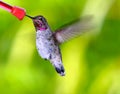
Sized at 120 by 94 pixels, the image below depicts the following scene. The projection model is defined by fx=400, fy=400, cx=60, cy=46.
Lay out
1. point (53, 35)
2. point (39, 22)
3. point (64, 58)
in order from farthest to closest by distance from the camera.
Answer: point (64, 58), point (53, 35), point (39, 22)

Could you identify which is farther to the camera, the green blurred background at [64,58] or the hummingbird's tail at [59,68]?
the green blurred background at [64,58]

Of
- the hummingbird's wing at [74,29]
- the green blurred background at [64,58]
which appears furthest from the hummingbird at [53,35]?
the green blurred background at [64,58]

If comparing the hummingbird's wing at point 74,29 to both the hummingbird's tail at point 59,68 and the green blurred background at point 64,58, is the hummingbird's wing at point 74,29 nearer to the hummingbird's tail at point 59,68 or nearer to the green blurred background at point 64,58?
the hummingbird's tail at point 59,68

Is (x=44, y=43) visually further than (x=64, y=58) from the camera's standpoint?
No

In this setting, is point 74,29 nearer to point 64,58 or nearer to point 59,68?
point 59,68

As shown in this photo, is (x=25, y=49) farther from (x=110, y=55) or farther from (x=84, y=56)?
(x=110, y=55)

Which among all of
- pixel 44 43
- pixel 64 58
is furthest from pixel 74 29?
pixel 64 58

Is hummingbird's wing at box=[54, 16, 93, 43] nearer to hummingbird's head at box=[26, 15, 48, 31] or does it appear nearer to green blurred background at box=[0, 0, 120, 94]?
hummingbird's head at box=[26, 15, 48, 31]
